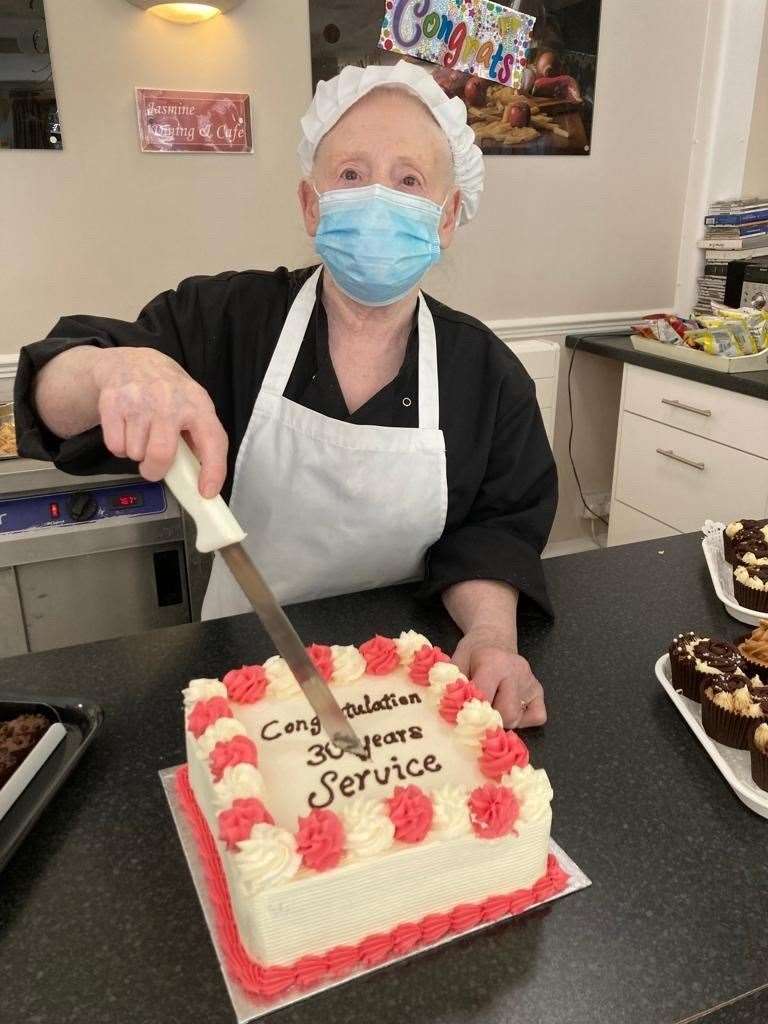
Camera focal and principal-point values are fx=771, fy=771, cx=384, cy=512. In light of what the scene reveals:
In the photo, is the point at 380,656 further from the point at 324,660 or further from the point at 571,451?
the point at 571,451

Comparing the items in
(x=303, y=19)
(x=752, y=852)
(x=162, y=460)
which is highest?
(x=303, y=19)

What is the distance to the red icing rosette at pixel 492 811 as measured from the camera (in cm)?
61

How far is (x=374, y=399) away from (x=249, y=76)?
139cm

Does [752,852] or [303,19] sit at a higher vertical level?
[303,19]

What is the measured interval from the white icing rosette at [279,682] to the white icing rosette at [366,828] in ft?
0.61

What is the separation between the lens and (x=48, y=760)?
78cm

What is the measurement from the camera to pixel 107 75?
1.97 m

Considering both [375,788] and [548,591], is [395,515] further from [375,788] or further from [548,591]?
[375,788]

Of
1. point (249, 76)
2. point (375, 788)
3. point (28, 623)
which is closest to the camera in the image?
point (375, 788)

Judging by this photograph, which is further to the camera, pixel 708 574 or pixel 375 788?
pixel 708 574

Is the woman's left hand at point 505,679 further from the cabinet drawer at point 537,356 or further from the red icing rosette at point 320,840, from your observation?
the cabinet drawer at point 537,356

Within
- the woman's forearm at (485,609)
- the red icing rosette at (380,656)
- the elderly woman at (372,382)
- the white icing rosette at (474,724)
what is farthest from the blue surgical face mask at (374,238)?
the white icing rosette at (474,724)

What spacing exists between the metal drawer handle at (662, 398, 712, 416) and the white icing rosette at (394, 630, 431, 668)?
5.84 ft

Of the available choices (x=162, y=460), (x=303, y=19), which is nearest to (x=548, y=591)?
(x=162, y=460)
